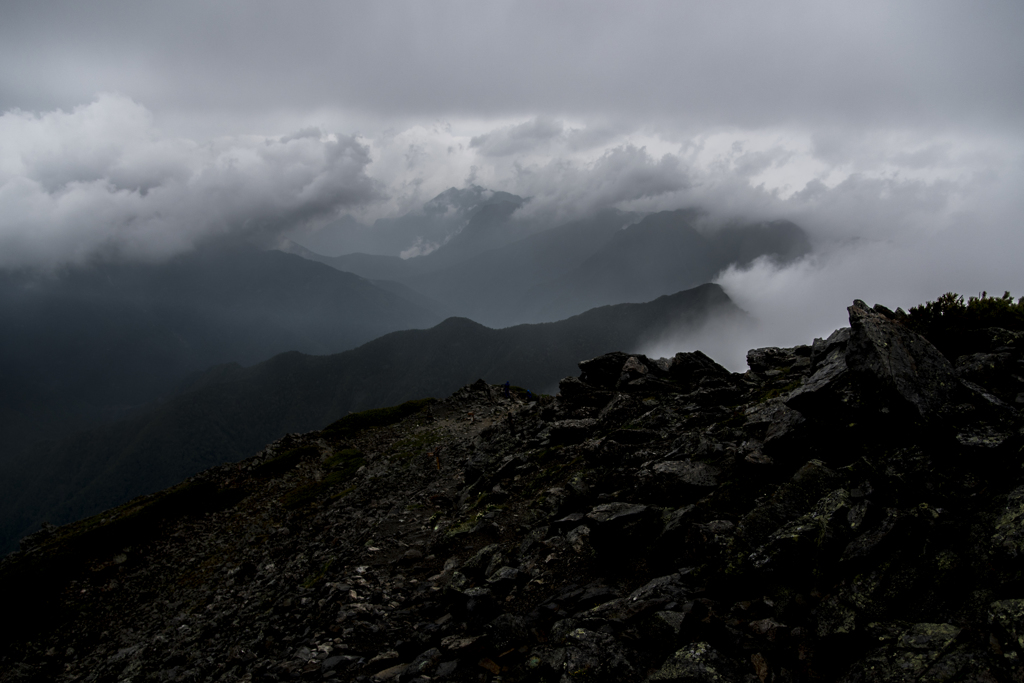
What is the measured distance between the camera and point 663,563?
1111cm

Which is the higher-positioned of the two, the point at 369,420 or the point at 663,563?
the point at 369,420

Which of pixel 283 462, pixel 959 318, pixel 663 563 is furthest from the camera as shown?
pixel 283 462

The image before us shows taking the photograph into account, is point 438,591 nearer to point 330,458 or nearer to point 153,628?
point 153,628

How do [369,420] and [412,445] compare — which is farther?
[369,420]

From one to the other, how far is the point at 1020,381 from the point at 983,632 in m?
8.39

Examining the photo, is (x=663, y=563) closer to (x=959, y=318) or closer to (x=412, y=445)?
(x=959, y=318)

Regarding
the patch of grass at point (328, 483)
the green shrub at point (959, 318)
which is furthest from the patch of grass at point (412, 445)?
the green shrub at point (959, 318)

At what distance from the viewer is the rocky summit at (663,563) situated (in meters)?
7.66

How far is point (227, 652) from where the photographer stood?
1504 centimetres

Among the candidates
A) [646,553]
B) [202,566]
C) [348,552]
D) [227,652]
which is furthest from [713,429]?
[202,566]

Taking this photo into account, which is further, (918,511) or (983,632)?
(918,511)

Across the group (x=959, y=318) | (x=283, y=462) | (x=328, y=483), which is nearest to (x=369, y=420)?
(x=283, y=462)

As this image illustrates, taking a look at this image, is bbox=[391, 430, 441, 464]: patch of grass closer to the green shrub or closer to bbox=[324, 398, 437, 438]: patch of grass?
bbox=[324, 398, 437, 438]: patch of grass

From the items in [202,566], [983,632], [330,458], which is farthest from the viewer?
[330,458]
